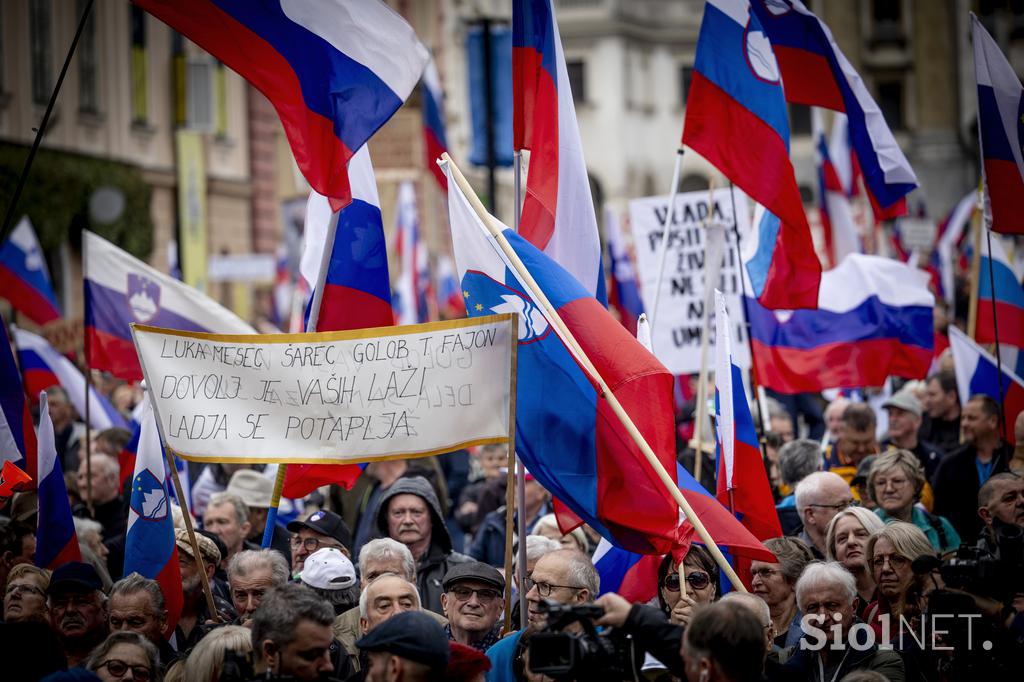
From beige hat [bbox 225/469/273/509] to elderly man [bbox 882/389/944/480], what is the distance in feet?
13.2

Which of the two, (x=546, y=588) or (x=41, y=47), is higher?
(x=41, y=47)

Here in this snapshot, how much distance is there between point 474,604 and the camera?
5820mm

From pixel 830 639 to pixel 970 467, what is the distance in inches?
118

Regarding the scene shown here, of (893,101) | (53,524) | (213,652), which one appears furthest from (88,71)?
(893,101)

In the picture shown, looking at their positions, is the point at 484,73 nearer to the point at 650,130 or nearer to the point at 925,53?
the point at 925,53

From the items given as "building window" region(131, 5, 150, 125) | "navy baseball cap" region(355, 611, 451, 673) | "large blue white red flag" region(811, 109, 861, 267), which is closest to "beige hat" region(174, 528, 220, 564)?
"navy baseball cap" region(355, 611, 451, 673)

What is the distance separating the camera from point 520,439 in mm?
5484

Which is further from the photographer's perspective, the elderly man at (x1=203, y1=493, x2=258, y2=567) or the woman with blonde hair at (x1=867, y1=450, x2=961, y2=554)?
the elderly man at (x1=203, y1=493, x2=258, y2=567)

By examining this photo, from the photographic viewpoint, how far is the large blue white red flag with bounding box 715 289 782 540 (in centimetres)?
629

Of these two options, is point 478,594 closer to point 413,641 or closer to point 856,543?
point 413,641

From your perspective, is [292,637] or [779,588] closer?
[292,637]

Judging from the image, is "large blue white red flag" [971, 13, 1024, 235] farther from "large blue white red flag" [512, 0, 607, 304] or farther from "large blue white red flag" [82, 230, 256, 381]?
"large blue white red flag" [82, 230, 256, 381]

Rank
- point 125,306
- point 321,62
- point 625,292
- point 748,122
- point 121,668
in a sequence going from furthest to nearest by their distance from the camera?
1. point 625,292
2. point 125,306
3. point 748,122
4. point 321,62
5. point 121,668

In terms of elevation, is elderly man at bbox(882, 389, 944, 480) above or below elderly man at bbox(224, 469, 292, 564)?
above
